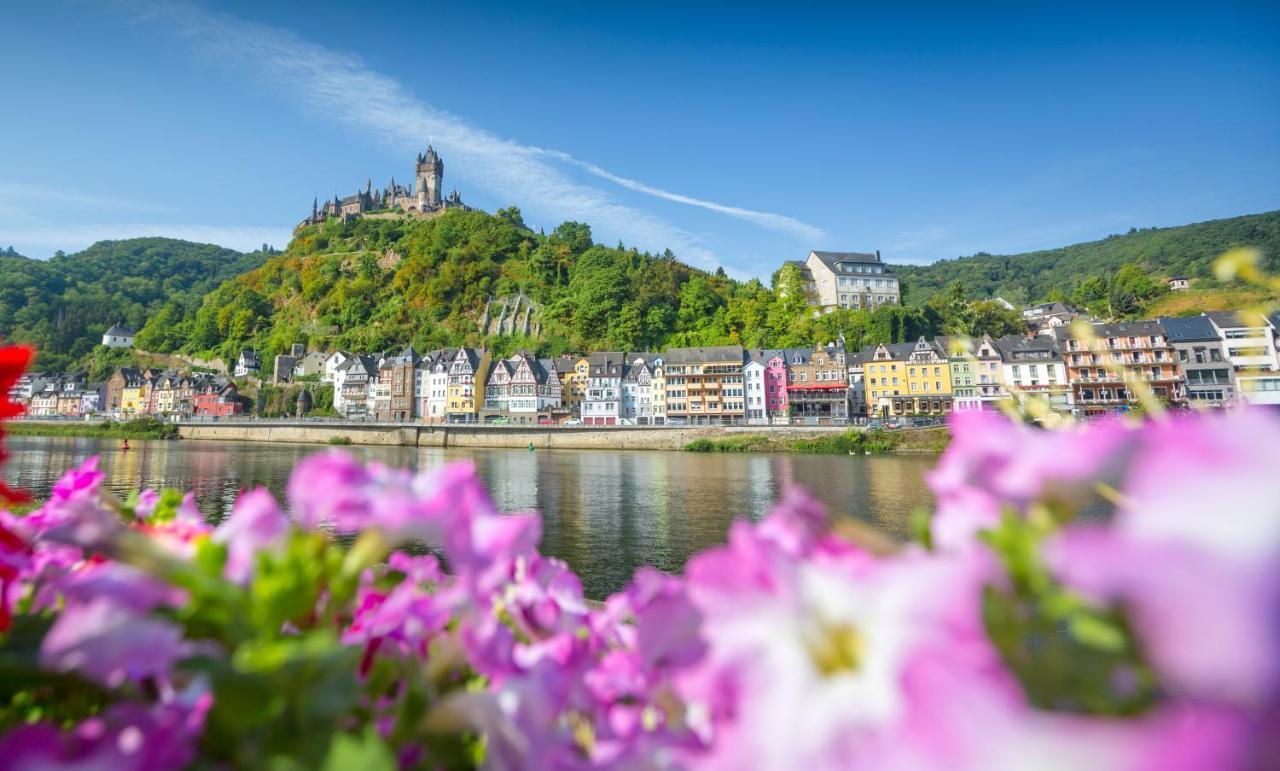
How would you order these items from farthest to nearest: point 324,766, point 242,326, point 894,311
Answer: point 242,326 < point 894,311 < point 324,766

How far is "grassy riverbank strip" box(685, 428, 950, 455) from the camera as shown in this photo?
53500 millimetres

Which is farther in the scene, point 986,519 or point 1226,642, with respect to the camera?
point 986,519

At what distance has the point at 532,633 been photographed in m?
1.36

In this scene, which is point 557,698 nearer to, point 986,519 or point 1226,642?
point 986,519

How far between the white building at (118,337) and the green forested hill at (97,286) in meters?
7.26

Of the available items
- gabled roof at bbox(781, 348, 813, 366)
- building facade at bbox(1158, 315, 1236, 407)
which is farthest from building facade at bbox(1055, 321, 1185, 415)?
gabled roof at bbox(781, 348, 813, 366)

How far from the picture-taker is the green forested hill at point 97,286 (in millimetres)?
125188

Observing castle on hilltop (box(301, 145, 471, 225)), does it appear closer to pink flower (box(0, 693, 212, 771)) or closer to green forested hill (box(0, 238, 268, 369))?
green forested hill (box(0, 238, 268, 369))

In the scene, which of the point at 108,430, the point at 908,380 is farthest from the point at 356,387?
the point at 908,380

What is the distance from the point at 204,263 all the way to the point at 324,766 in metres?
224

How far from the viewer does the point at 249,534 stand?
3.54ft

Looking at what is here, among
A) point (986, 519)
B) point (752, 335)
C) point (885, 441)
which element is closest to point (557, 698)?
point (986, 519)

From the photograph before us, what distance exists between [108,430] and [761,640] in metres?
96.7

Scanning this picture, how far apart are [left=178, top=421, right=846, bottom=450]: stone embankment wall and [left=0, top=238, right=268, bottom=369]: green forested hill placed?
6264cm
